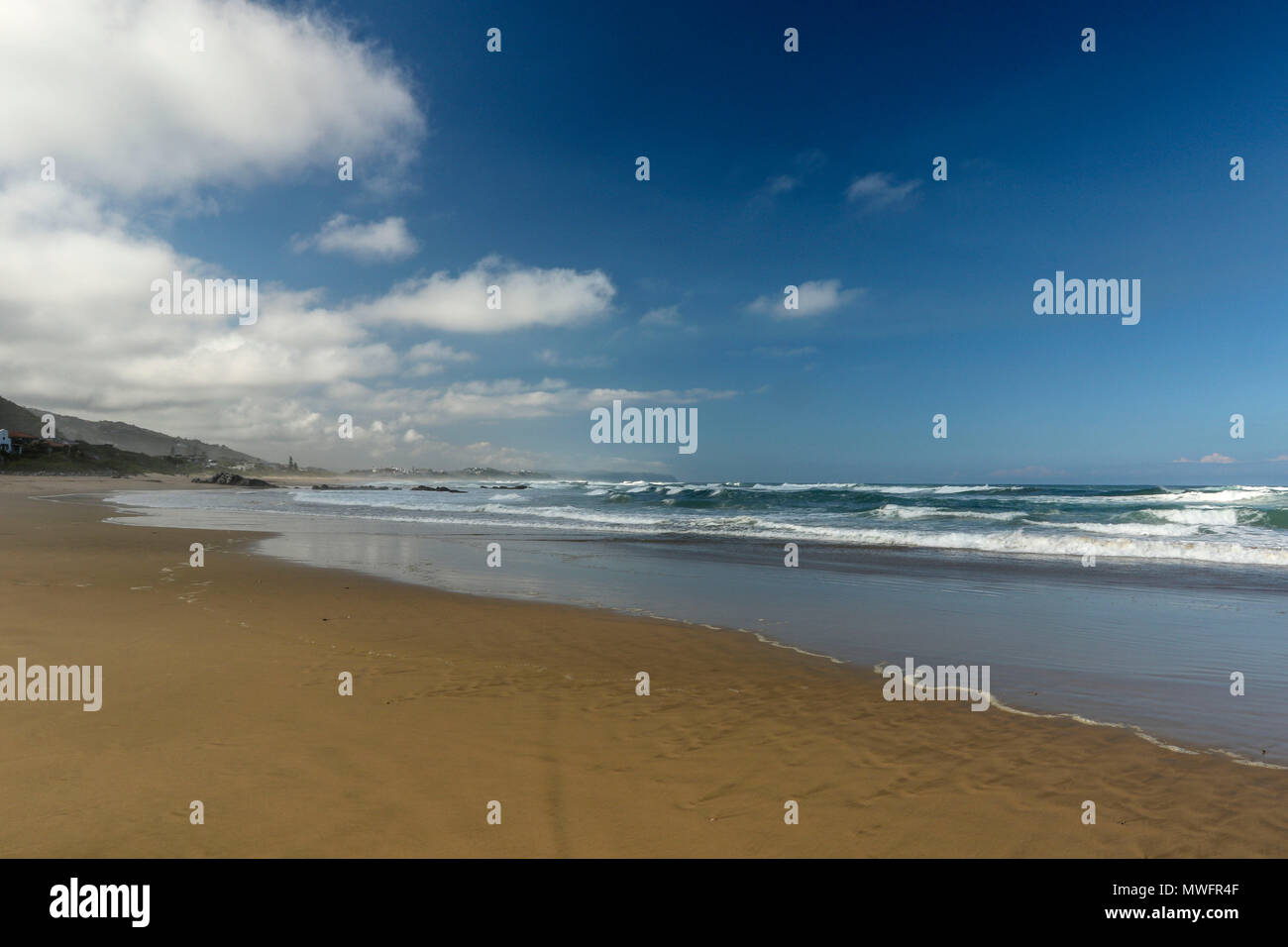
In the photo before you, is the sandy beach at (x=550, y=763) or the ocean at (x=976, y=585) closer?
the sandy beach at (x=550, y=763)

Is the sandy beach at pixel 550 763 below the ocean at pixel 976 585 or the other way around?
the other way around

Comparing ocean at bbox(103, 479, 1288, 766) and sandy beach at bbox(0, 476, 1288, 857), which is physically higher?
sandy beach at bbox(0, 476, 1288, 857)

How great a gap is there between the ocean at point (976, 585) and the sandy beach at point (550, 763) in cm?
122

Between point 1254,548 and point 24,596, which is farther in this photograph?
point 1254,548

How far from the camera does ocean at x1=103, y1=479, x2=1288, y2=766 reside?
6.19m

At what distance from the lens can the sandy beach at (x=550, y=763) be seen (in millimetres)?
3332

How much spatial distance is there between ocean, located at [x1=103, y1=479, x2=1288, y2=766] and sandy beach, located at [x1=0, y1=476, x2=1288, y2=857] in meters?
1.22

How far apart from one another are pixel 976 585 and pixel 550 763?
1081 centimetres

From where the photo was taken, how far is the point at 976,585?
1241 centimetres
